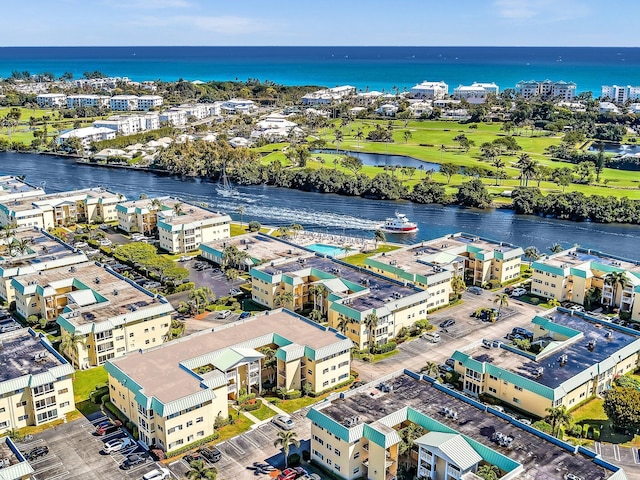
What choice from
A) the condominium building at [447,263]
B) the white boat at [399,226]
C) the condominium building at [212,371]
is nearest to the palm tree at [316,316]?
the condominium building at [212,371]

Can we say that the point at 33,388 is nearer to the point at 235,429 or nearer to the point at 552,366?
the point at 235,429

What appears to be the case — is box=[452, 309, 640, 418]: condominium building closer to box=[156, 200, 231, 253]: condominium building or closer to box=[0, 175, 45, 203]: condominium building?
box=[156, 200, 231, 253]: condominium building

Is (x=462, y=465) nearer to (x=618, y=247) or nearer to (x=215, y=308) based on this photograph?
(x=215, y=308)

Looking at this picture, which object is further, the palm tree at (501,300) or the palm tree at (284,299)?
the palm tree at (501,300)

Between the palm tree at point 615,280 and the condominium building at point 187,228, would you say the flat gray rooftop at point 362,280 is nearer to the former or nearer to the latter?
the condominium building at point 187,228

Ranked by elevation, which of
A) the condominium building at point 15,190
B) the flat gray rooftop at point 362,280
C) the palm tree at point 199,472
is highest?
the condominium building at point 15,190

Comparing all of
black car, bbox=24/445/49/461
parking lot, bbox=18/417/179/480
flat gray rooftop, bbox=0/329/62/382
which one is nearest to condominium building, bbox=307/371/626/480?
parking lot, bbox=18/417/179/480

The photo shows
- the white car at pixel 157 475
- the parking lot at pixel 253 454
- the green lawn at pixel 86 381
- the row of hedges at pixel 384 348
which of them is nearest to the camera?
the white car at pixel 157 475

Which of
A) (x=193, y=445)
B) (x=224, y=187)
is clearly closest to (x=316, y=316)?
(x=193, y=445)
